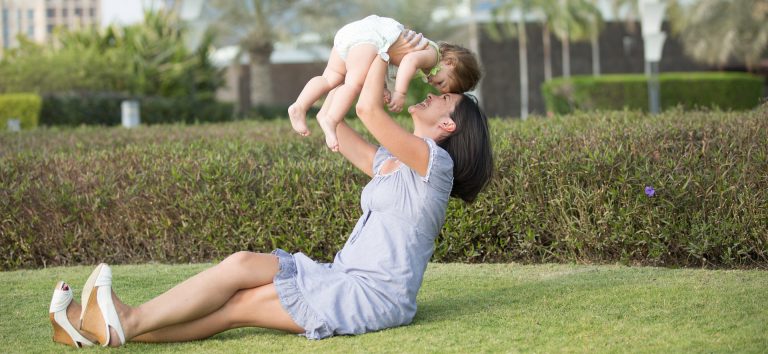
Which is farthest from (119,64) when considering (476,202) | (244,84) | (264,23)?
(476,202)

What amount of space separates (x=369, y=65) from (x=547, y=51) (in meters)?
34.2

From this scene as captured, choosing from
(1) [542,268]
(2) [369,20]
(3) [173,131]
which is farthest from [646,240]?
(3) [173,131]

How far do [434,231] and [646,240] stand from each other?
2176 mm

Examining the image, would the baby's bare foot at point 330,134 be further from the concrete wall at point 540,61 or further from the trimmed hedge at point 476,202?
the concrete wall at point 540,61

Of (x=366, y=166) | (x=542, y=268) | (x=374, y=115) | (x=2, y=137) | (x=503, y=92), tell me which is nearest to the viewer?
(x=374, y=115)

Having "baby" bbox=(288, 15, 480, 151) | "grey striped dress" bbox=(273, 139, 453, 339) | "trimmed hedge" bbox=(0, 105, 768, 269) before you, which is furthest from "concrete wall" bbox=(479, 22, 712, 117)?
"grey striped dress" bbox=(273, 139, 453, 339)

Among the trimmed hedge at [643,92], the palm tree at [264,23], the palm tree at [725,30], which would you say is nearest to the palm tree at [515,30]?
the palm tree at [725,30]

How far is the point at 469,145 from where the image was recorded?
439cm

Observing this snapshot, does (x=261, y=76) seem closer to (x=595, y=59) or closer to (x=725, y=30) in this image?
(x=595, y=59)

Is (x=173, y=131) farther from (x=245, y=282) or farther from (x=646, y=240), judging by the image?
(x=245, y=282)

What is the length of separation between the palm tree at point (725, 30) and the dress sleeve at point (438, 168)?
33.8 m

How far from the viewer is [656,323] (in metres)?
4.41

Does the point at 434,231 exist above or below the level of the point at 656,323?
above

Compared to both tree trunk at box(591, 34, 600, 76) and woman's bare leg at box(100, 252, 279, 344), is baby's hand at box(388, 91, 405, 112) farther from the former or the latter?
tree trunk at box(591, 34, 600, 76)
